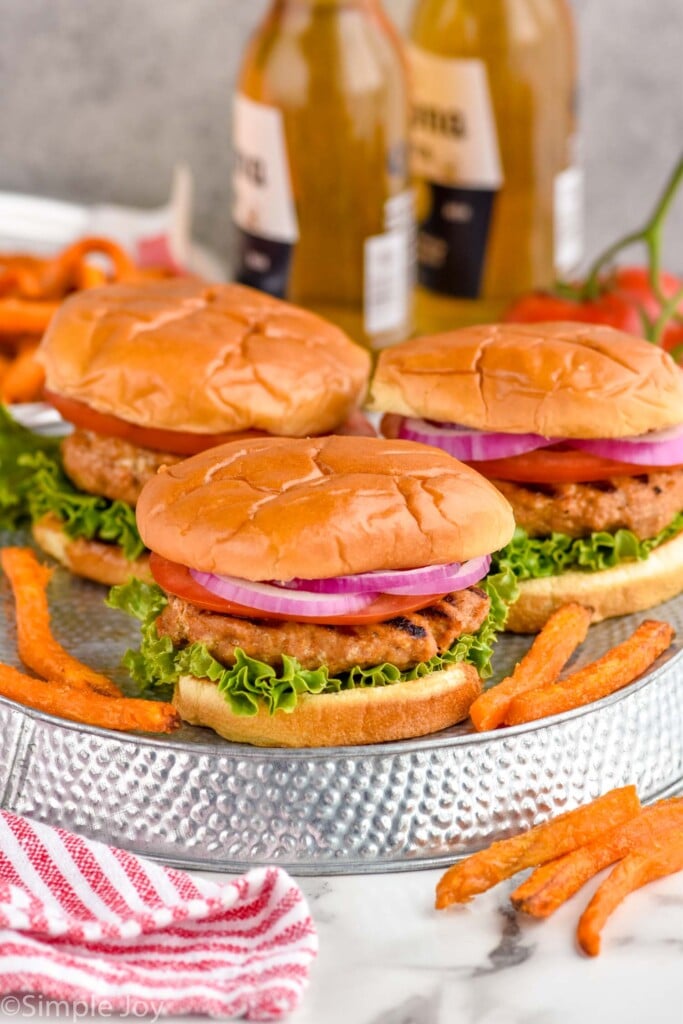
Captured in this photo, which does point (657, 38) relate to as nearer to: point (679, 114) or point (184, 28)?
point (679, 114)

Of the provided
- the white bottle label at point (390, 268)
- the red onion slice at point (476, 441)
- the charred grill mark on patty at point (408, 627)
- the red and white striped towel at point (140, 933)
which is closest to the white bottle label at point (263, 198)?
the white bottle label at point (390, 268)

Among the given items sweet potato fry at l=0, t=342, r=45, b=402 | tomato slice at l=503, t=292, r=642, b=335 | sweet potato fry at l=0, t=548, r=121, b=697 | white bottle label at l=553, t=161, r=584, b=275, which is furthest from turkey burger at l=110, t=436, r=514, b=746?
white bottle label at l=553, t=161, r=584, b=275

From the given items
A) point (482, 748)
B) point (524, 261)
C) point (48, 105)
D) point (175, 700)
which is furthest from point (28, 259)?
point (482, 748)

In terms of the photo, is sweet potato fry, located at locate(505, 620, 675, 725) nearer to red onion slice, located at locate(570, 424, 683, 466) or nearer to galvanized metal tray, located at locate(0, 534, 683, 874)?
galvanized metal tray, located at locate(0, 534, 683, 874)

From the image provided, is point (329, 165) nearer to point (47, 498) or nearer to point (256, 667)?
point (47, 498)

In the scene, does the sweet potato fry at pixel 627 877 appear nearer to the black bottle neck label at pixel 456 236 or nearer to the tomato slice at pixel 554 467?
the tomato slice at pixel 554 467

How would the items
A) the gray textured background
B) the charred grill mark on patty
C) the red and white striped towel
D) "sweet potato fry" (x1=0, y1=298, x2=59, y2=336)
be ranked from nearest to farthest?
the red and white striped towel, the charred grill mark on patty, "sweet potato fry" (x1=0, y1=298, x2=59, y2=336), the gray textured background
